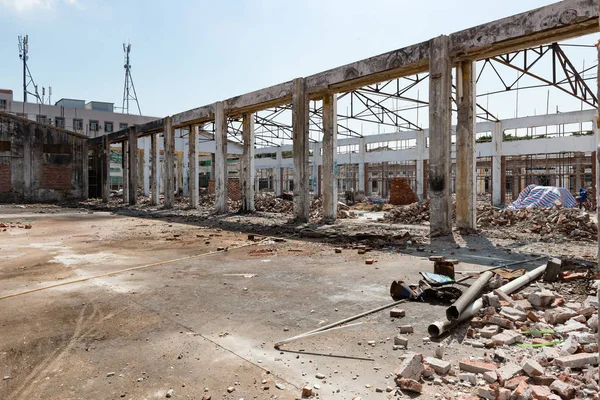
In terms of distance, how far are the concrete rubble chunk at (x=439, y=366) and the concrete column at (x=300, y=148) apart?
39.8 ft

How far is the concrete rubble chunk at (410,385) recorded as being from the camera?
2881 millimetres

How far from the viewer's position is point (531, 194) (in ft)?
60.6

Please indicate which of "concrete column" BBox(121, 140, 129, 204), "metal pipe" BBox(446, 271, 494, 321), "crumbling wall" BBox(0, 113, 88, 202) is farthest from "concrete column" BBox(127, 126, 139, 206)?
"metal pipe" BBox(446, 271, 494, 321)

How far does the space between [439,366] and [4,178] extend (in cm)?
3508

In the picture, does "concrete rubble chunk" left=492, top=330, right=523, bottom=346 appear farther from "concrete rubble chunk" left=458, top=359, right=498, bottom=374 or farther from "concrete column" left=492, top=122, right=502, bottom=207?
"concrete column" left=492, top=122, right=502, bottom=207

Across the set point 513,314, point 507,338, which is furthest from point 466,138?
point 507,338

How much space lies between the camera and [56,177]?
105 ft

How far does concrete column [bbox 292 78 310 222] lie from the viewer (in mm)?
15172

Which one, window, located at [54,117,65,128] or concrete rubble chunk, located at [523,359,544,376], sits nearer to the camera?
concrete rubble chunk, located at [523,359,544,376]

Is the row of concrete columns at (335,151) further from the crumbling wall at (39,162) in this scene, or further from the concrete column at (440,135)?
the crumbling wall at (39,162)

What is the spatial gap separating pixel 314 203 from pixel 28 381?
18.6m

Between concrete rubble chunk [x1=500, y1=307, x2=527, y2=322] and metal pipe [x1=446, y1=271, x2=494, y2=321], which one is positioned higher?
metal pipe [x1=446, y1=271, x2=494, y2=321]

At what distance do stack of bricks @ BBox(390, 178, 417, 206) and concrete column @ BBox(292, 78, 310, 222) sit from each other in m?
10.5

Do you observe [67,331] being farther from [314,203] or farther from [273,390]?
[314,203]
